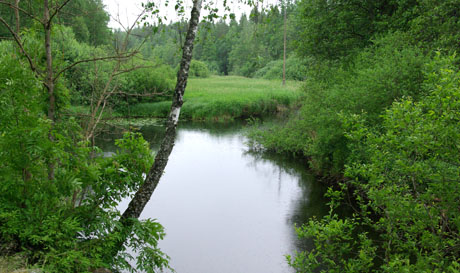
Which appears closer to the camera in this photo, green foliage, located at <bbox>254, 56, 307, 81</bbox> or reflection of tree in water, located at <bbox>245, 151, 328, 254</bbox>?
reflection of tree in water, located at <bbox>245, 151, 328, 254</bbox>

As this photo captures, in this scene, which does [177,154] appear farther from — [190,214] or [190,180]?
[190,214]

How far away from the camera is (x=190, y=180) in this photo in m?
13.9

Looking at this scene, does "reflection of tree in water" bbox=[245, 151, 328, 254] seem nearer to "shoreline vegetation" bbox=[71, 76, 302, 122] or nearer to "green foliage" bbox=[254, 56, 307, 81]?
"shoreline vegetation" bbox=[71, 76, 302, 122]

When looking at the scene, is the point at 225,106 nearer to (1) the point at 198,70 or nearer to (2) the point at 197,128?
(2) the point at 197,128

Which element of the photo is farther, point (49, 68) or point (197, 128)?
point (197, 128)

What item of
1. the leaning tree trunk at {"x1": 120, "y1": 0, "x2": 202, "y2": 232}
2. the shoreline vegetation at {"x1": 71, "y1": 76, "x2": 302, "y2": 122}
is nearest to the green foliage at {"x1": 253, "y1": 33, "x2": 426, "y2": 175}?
the leaning tree trunk at {"x1": 120, "y1": 0, "x2": 202, "y2": 232}

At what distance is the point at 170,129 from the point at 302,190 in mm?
7890

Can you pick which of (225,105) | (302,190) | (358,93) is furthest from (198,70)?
(358,93)

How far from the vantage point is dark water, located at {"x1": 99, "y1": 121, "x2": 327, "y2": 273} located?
27.6 ft

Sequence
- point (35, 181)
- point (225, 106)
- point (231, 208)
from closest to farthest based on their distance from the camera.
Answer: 1. point (35, 181)
2. point (231, 208)
3. point (225, 106)

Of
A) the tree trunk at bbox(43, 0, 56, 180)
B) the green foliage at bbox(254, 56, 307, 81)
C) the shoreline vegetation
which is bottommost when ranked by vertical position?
the shoreline vegetation

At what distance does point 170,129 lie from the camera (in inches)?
224

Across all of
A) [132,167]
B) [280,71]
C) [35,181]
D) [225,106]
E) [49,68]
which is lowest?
[225,106]

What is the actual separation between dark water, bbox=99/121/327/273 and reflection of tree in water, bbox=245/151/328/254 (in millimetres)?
27
